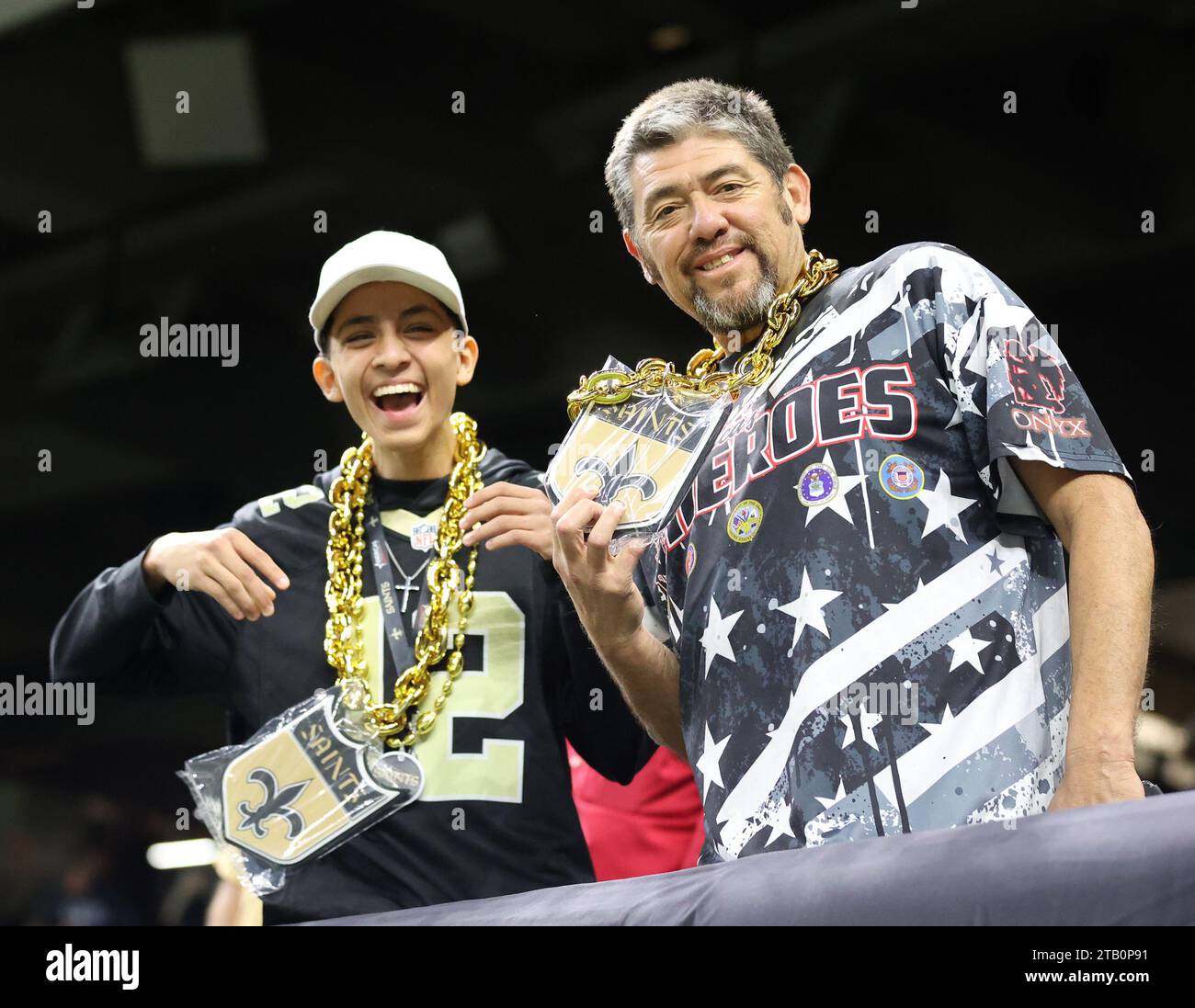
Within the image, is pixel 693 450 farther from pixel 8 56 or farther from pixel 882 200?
pixel 8 56

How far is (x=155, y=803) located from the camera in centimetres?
599

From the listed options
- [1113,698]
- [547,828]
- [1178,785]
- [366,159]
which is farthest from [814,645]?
[1178,785]

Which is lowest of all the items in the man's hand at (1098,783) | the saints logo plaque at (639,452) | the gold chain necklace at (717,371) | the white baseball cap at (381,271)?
the man's hand at (1098,783)

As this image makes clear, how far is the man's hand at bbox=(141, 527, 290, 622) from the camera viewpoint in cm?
200

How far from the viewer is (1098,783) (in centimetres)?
131

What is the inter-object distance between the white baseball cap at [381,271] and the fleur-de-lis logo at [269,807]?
724 millimetres

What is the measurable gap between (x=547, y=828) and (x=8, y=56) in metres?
3.21

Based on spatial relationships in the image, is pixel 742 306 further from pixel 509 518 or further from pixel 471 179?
pixel 471 179

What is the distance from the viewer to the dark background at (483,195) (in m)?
3.64

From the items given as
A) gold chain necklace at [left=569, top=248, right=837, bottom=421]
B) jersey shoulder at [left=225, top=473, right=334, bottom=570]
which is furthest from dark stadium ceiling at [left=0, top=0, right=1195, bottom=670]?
gold chain necklace at [left=569, top=248, right=837, bottom=421]

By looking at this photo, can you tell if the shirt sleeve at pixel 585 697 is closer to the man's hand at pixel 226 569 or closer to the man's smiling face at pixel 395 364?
the man's smiling face at pixel 395 364

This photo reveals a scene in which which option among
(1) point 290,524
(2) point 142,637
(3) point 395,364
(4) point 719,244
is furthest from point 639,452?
(2) point 142,637

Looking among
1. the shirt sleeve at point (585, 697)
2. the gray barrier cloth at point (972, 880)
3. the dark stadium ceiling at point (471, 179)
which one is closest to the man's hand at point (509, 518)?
the shirt sleeve at point (585, 697)

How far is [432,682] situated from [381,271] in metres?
0.66
